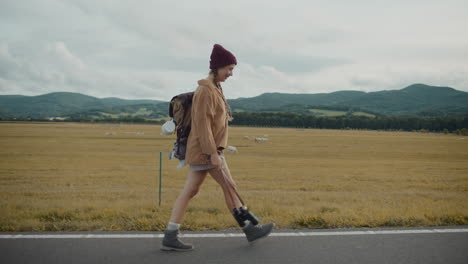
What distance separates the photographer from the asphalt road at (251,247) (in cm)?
411

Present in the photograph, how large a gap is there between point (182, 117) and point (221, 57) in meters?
0.89

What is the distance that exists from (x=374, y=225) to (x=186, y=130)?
335 centimetres

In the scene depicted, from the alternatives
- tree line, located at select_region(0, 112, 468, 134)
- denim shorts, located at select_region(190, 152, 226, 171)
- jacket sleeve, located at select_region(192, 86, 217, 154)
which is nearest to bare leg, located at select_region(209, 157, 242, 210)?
denim shorts, located at select_region(190, 152, 226, 171)

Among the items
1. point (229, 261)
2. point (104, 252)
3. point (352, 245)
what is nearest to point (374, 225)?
point (352, 245)

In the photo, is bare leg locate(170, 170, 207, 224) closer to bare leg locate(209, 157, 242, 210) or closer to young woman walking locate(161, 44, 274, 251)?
young woman walking locate(161, 44, 274, 251)

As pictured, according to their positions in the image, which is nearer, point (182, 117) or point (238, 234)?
point (182, 117)

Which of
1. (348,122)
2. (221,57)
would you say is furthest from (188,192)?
(348,122)

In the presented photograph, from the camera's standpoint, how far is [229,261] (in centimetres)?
405

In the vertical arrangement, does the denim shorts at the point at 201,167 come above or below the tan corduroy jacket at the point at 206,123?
below

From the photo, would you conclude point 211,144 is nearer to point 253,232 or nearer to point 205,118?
point 205,118

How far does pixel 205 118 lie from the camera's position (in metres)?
4.32

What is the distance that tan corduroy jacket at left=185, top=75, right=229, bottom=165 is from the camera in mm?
4324

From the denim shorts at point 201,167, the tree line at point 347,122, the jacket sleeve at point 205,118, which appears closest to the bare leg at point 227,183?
the denim shorts at point 201,167

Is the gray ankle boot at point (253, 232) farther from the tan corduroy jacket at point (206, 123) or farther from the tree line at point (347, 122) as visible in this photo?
the tree line at point (347, 122)
